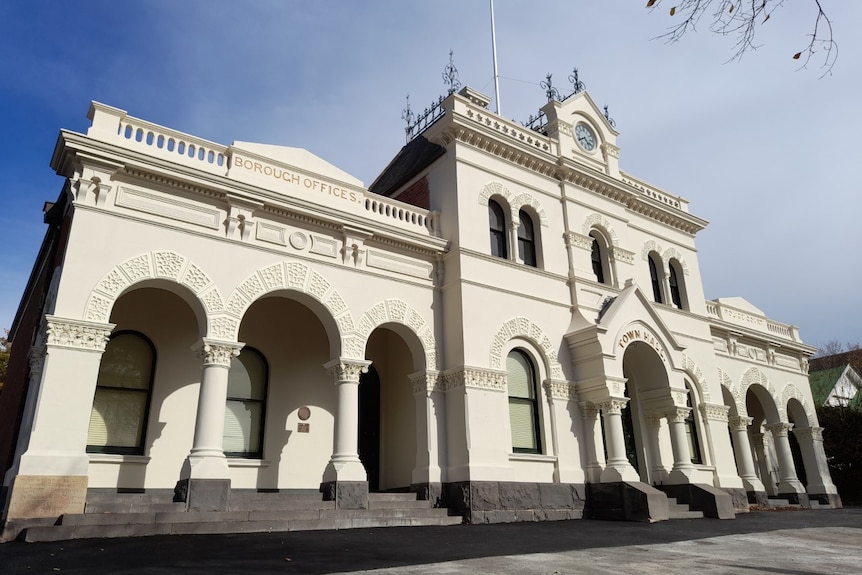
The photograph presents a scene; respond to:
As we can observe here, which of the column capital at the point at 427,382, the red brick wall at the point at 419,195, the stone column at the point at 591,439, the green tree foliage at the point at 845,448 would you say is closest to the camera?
the column capital at the point at 427,382

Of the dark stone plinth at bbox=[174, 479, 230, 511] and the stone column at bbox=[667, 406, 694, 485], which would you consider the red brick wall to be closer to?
the stone column at bbox=[667, 406, 694, 485]

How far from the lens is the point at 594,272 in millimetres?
18156

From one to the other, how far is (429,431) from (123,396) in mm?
6227

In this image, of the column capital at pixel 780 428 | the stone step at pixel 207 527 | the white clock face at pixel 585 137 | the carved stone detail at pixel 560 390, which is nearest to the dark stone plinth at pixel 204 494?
the stone step at pixel 207 527

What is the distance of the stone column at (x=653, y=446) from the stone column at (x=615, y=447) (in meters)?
2.85

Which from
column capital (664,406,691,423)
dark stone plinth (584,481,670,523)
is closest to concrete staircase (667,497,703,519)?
dark stone plinth (584,481,670,523)

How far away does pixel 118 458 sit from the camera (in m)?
11.7

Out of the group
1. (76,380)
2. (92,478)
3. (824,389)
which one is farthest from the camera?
(824,389)

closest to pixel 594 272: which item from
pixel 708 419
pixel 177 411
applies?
pixel 708 419

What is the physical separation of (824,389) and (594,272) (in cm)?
2636

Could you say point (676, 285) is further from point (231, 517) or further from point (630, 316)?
point (231, 517)

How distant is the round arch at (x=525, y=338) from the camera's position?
14.8 m

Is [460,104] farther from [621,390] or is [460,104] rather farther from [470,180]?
[621,390]

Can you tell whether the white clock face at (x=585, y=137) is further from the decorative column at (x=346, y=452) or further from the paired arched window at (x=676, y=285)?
the decorative column at (x=346, y=452)
